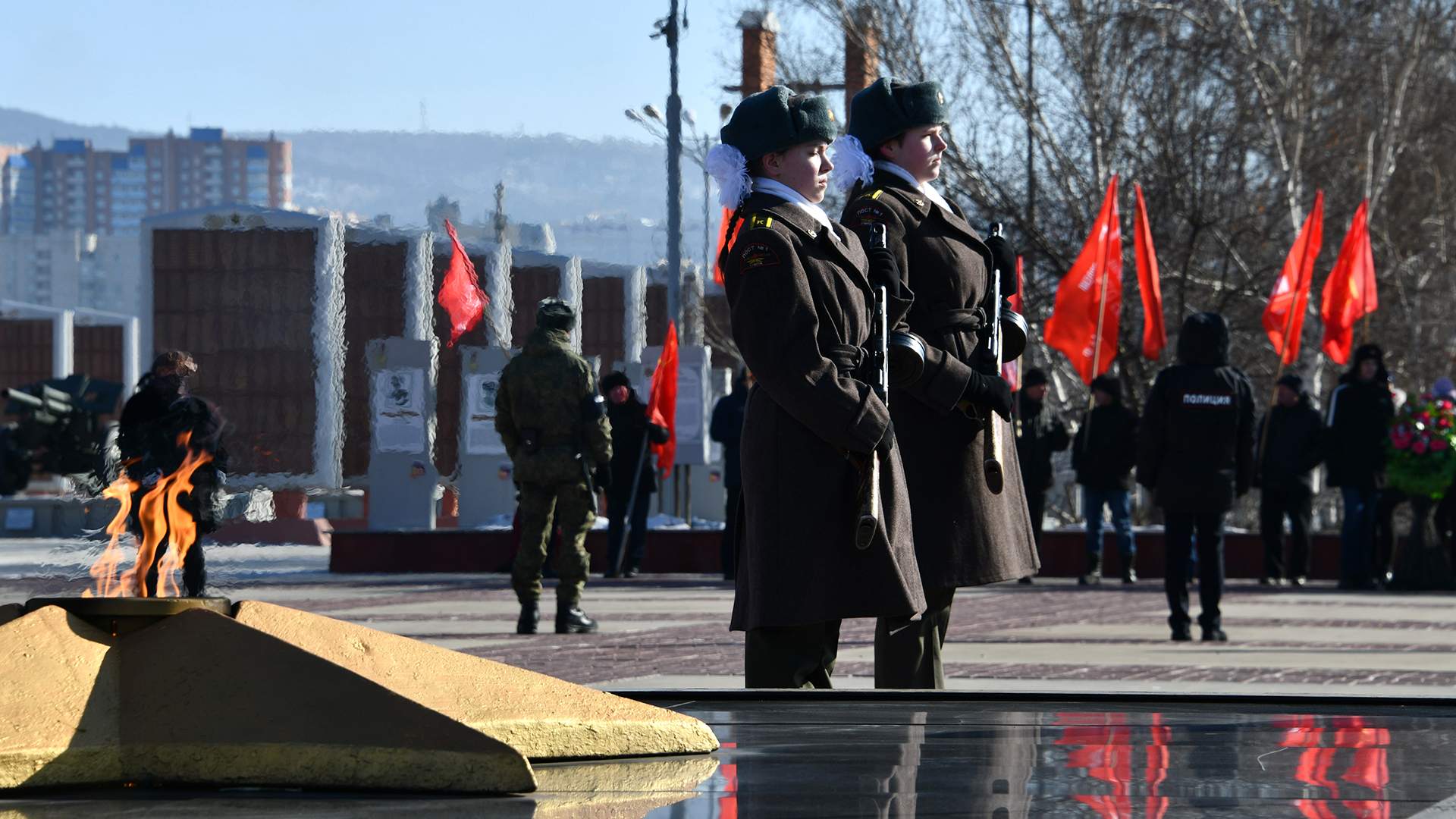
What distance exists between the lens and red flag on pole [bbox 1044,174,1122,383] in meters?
21.4

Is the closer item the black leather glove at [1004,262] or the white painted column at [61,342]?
the black leather glove at [1004,262]

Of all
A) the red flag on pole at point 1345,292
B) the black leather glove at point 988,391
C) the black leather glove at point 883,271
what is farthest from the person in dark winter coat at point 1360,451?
the black leather glove at point 883,271

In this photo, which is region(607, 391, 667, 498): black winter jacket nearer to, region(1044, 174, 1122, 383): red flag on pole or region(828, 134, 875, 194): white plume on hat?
region(1044, 174, 1122, 383): red flag on pole

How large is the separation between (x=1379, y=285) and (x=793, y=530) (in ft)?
83.0

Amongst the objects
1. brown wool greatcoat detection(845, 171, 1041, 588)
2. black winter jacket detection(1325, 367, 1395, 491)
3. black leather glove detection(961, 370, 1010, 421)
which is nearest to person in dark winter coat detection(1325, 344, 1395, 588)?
black winter jacket detection(1325, 367, 1395, 491)

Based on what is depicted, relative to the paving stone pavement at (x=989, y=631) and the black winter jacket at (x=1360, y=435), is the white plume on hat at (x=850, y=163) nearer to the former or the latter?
the paving stone pavement at (x=989, y=631)

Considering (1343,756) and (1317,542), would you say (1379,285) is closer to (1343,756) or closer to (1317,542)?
(1317,542)

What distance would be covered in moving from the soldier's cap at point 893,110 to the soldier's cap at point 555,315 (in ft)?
20.4

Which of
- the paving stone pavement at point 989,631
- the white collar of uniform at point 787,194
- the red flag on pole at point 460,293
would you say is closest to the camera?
the white collar of uniform at point 787,194

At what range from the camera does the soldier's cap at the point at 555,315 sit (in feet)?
42.6

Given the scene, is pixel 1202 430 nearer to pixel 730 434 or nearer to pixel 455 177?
pixel 455 177

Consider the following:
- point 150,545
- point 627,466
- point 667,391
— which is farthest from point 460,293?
point 667,391

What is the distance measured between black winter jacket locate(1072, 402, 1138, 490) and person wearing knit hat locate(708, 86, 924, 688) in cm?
1349

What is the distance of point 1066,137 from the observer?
2703 cm
